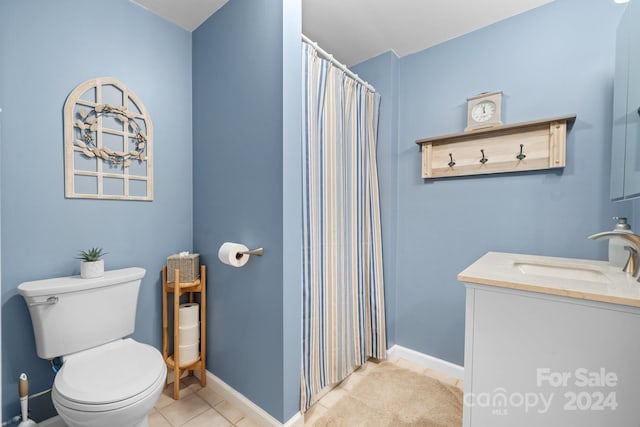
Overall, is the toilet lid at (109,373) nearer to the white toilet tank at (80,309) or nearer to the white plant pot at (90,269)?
the white toilet tank at (80,309)

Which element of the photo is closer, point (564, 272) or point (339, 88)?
point (564, 272)

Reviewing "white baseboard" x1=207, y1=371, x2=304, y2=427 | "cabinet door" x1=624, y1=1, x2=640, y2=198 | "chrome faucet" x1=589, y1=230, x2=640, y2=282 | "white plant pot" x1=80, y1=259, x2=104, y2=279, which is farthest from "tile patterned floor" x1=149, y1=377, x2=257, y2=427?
"cabinet door" x1=624, y1=1, x2=640, y2=198

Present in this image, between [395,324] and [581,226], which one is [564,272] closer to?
[581,226]

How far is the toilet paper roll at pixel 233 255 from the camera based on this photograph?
136 centimetres

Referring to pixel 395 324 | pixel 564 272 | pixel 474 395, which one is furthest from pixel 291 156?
pixel 395 324

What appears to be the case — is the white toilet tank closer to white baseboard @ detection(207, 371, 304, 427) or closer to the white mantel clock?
white baseboard @ detection(207, 371, 304, 427)

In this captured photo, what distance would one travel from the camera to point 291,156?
1.36 metres

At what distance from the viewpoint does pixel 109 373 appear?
118 cm

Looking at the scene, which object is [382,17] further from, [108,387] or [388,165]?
[108,387]

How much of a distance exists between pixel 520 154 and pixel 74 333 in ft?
8.63

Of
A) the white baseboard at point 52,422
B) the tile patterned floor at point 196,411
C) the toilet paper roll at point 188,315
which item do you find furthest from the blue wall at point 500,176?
the white baseboard at point 52,422

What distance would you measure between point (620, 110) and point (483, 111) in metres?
0.66

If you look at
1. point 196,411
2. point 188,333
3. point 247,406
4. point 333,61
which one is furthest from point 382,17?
point 196,411

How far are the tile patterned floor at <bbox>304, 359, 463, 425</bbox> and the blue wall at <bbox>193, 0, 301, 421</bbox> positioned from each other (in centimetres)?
20
